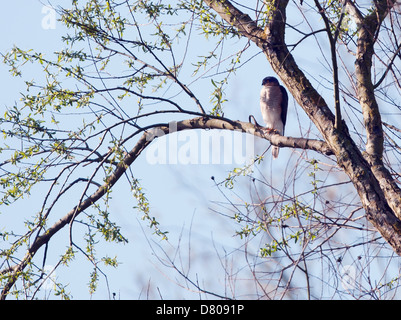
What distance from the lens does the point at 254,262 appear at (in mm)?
3973

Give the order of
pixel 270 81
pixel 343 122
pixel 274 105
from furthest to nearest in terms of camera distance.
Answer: pixel 270 81, pixel 274 105, pixel 343 122

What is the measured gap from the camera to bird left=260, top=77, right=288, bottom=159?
7168mm

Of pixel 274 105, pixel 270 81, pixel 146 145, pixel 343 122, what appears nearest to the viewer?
pixel 343 122

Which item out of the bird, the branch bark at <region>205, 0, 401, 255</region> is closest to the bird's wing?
the bird

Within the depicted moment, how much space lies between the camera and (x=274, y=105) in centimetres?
718

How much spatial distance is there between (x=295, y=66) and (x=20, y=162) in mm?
1891

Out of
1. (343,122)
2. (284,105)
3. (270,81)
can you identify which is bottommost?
(343,122)

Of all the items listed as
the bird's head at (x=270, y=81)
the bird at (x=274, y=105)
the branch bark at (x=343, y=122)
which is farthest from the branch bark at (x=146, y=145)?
the bird's head at (x=270, y=81)

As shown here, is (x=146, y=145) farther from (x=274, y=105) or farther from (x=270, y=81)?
(x=270, y=81)

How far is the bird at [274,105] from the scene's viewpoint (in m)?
7.17

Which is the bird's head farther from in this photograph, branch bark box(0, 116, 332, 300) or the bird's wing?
branch bark box(0, 116, 332, 300)

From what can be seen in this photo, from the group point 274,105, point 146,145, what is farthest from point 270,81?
point 146,145
